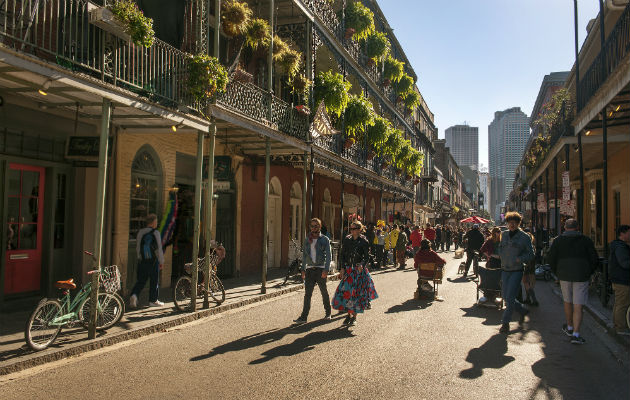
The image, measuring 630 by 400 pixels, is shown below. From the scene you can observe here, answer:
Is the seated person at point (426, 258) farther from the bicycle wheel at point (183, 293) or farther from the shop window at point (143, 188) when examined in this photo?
the shop window at point (143, 188)

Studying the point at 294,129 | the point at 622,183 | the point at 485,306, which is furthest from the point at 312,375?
the point at 622,183

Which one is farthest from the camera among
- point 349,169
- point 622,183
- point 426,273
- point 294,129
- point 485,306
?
point 349,169

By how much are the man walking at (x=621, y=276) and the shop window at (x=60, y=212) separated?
9.55 meters

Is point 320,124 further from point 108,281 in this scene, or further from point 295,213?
point 108,281

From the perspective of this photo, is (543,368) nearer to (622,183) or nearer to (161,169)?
(161,169)

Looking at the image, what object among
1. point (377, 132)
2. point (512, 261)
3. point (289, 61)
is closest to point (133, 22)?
point (289, 61)

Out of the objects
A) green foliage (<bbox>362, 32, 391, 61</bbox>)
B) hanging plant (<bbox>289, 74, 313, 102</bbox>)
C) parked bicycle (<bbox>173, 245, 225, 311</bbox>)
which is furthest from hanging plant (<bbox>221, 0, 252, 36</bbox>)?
green foliage (<bbox>362, 32, 391, 61</bbox>)

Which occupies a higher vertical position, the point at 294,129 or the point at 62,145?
the point at 294,129

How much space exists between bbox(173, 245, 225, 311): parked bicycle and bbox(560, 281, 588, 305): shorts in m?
6.15

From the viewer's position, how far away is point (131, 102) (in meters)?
7.98

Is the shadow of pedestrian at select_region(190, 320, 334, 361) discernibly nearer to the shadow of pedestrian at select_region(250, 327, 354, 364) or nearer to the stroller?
the shadow of pedestrian at select_region(250, 327, 354, 364)

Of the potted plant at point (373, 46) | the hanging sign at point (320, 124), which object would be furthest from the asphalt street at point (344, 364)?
the potted plant at point (373, 46)

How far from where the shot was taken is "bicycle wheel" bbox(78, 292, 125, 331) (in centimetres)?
746

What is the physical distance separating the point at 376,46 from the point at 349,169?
736 cm
